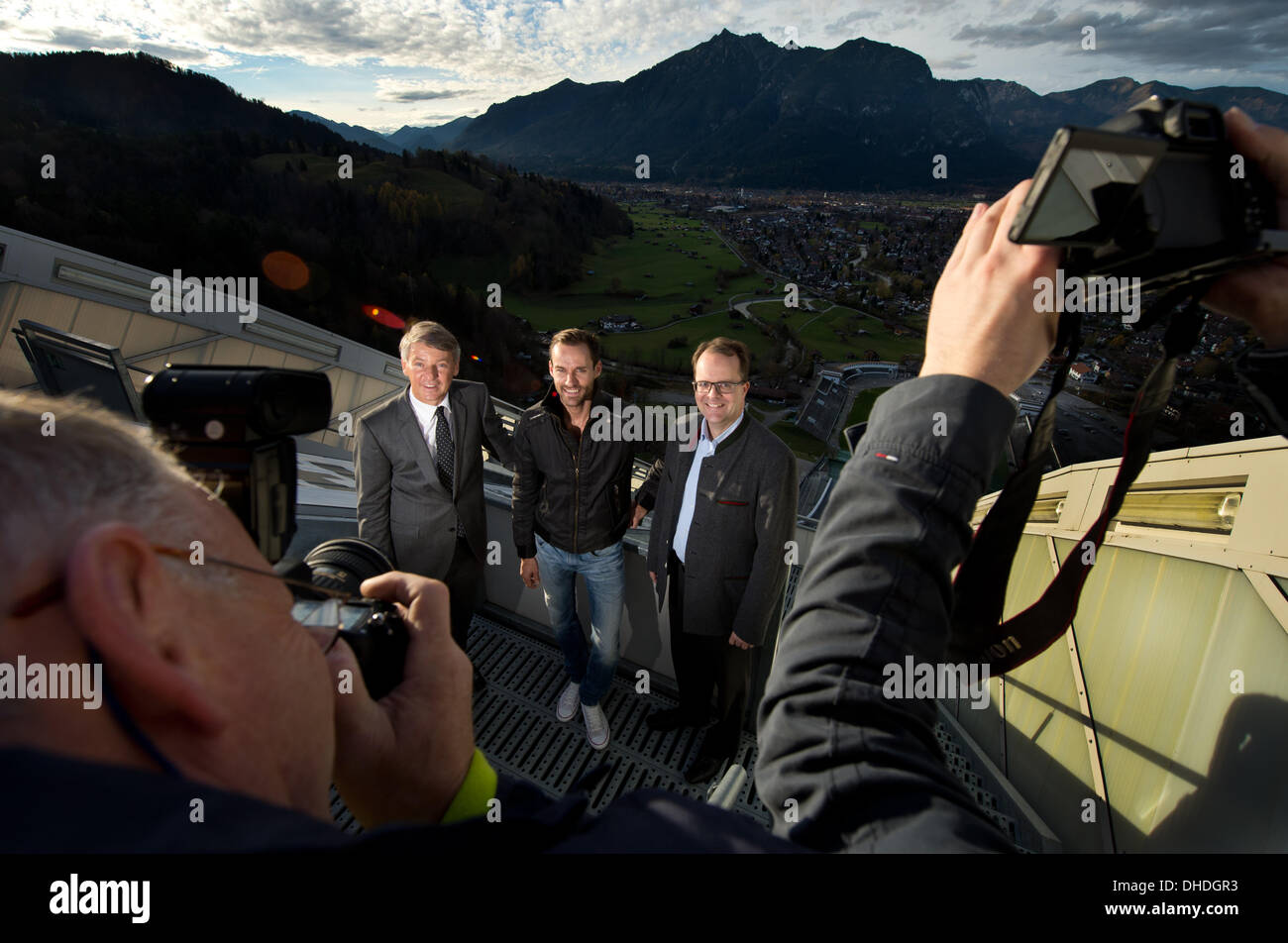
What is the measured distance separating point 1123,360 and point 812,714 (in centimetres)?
755

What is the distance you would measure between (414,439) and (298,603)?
7.64 ft

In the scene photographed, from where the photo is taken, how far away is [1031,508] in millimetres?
998

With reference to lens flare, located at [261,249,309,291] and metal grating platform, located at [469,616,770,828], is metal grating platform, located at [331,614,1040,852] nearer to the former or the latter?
metal grating platform, located at [469,616,770,828]

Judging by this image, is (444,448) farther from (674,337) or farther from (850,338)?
(850,338)

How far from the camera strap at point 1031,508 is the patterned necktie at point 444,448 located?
2.69 metres

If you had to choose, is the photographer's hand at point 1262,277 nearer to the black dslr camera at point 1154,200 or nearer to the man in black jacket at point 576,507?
the black dslr camera at point 1154,200

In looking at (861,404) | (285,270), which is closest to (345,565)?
(285,270)

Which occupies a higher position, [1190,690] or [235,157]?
[235,157]

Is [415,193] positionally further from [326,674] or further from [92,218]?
[326,674]

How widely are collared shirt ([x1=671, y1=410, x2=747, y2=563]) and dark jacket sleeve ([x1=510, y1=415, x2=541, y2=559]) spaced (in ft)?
2.86
